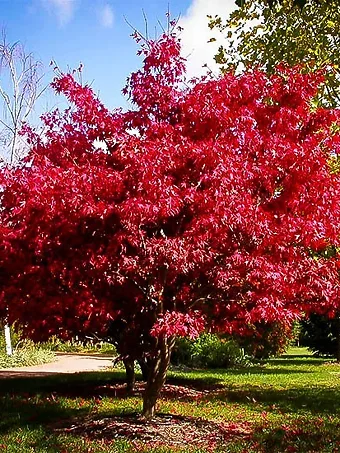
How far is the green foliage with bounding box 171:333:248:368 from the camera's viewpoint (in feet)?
70.1

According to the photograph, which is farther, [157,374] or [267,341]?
[267,341]

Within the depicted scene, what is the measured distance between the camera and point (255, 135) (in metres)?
6.84

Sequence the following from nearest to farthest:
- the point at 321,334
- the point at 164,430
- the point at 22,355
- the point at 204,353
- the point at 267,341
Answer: the point at 164,430 → the point at 204,353 → the point at 22,355 → the point at 267,341 → the point at 321,334

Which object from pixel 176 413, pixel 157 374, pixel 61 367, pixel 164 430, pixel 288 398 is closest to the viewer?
pixel 164 430

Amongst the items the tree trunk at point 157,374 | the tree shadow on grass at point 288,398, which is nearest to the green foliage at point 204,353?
the tree shadow on grass at point 288,398

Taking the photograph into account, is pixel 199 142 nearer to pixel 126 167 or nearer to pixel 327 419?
pixel 126 167

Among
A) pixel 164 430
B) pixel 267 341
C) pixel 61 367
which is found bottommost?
pixel 164 430

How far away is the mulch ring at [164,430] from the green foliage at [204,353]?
1279 cm

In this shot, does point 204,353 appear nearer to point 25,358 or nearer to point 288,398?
point 25,358

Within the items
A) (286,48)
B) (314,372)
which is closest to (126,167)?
(286,48)

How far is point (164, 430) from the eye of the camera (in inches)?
301

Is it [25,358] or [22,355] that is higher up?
[22,355]

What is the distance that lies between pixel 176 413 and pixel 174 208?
13.9 feet

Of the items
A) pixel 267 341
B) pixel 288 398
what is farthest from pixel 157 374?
pixel 267 341
